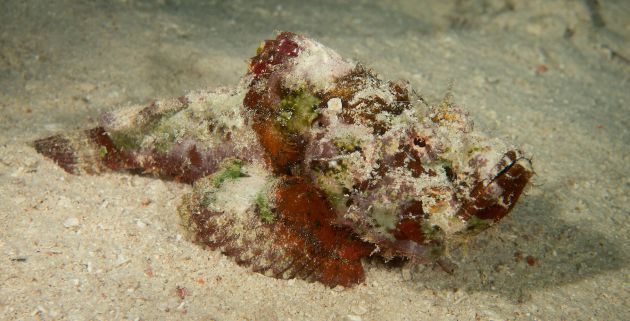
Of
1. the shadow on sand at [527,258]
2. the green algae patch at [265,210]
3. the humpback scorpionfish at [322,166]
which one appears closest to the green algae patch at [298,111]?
the humpback scorpionfish at [322,166]

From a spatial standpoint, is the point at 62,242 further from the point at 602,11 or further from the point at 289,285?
the point at 602,11

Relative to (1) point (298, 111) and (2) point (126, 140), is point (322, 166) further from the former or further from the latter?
(2) point (126, 140)

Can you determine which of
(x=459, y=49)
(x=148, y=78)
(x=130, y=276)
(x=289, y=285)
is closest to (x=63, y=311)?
(x=130, y=276)

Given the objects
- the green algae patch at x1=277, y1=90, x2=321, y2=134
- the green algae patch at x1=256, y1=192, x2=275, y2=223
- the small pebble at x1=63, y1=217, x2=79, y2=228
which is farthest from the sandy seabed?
the green algae patch at x1=277, y1=90, x2=321, y2=134

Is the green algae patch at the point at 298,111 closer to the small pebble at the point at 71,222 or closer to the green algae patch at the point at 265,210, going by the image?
the green algae patch at the point at 265,210

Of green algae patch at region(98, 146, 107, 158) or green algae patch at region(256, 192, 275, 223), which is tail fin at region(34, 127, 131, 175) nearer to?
green algae patch at region(98, 146, 107, 158)
